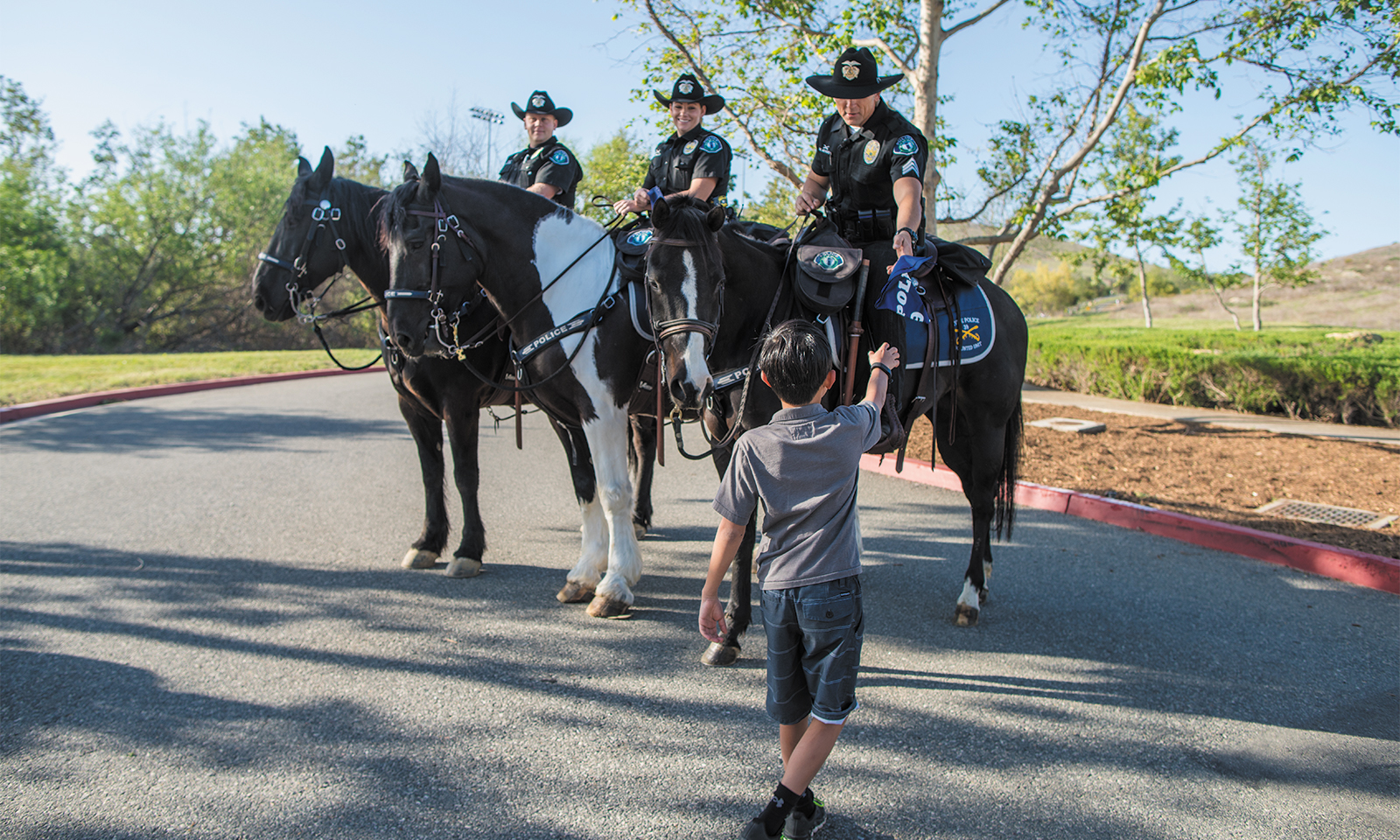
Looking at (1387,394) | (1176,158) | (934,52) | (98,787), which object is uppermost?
(934,52)

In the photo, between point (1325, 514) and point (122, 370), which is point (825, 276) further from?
point (122, 370)

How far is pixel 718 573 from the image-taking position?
2.45 metres

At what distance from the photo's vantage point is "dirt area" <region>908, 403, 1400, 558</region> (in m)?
6.28

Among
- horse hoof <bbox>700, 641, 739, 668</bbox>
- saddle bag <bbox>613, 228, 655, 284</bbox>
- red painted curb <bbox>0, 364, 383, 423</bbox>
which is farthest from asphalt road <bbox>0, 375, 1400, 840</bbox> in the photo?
red painted curb <bbox>0, 364, 383, 423</bbox>

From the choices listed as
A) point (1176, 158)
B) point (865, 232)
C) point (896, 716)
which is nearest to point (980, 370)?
point (865, 232)

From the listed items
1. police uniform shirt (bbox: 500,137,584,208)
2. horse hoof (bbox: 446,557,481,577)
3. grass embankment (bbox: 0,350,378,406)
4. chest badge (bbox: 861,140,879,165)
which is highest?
police uniform shirt (bbox: 500,137,584,208)

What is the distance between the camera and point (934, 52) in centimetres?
918

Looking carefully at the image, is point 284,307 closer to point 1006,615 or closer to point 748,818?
point 748,818

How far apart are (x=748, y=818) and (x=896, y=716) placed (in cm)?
101

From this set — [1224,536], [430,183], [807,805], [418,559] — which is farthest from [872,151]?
[1224,536]

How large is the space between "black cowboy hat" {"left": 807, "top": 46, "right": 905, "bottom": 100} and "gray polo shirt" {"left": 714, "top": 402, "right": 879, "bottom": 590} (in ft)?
7.11

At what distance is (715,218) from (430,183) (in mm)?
1947

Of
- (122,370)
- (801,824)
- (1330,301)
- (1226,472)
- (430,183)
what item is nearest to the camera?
(801,824)

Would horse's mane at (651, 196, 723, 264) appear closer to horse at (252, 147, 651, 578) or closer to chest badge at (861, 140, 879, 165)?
chest badge at (861, 140, 879, 165)
